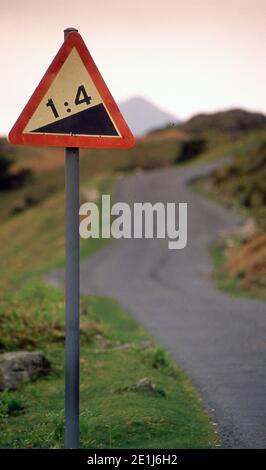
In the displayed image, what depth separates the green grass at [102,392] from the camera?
Result: 646 cm

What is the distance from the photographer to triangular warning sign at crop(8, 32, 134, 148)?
4.56m

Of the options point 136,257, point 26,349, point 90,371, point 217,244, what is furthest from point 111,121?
point 217,244

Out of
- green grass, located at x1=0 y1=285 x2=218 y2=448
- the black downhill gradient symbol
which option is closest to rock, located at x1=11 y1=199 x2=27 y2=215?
green grass, located at x1=0 y1=285 x2=218 y2=448

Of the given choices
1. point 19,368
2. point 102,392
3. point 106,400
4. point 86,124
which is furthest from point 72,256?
point 19,368

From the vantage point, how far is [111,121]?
465 centimetres

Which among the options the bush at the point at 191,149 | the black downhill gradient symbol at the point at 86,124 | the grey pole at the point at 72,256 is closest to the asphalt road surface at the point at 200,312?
the grey pole at the point at 72,256

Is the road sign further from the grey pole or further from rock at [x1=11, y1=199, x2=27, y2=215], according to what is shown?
rock at [x1=11, y1=199, x2=27, y2=215]

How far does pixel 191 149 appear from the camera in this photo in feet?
194

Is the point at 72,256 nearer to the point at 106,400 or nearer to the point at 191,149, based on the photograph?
the point at 106,400

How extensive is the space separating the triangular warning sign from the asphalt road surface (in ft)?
8.47

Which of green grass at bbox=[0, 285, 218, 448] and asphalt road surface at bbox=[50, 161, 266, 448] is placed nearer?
green grass at bbox=[0, 285, 218, 448]

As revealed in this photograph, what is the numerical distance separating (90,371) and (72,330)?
5.06m

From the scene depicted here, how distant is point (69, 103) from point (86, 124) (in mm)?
130

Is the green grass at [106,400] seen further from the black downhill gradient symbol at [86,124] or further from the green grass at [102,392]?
the black downhill gradient symbol at [86,124]
